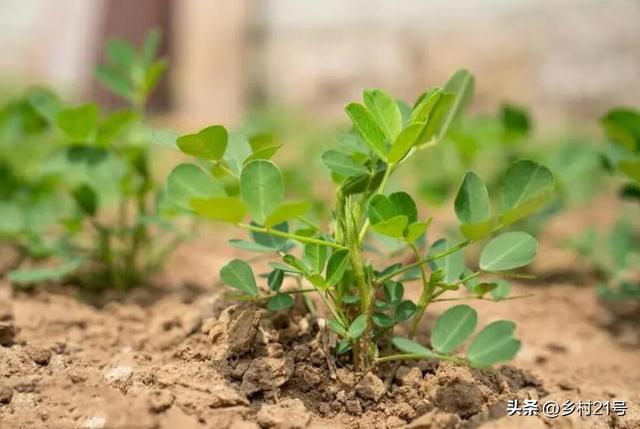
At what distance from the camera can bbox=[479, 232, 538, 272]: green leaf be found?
3.31ft

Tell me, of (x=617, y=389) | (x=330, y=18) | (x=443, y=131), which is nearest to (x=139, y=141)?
(x=443, y=131)

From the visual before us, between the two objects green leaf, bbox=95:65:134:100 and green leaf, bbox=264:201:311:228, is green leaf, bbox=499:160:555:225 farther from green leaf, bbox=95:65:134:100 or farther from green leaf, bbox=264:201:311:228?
green leaf, bbox=95:65:134:100

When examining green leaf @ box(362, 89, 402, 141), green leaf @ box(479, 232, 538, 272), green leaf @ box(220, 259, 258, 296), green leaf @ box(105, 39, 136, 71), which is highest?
green leaf @ box(105, 39, 136, 71)

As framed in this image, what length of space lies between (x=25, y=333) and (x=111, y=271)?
0.32 meters

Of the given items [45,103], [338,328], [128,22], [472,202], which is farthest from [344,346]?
[128,22]

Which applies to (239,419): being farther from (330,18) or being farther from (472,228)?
(330,18)

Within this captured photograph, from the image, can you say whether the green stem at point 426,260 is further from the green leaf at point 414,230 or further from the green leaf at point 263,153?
the green leaf at point 263,153

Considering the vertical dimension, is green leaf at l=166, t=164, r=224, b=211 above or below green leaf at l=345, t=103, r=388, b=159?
below

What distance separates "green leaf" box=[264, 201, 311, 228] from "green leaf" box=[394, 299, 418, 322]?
0.22 metres

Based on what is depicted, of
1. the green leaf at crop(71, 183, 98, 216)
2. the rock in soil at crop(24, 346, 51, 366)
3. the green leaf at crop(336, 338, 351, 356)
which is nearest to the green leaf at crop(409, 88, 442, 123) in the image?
the green leaf at crop(336, 338, 351, 356)

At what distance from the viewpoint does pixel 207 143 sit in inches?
39.9

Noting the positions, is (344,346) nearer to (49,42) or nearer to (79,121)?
(79,121)

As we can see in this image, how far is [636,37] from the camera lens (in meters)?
3.18

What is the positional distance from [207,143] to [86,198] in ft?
1.95
